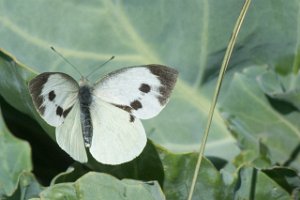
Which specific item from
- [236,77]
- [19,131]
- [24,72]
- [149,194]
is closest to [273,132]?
[236,77]

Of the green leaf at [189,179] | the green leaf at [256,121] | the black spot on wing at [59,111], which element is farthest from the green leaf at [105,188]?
the green leaf at [256,121]

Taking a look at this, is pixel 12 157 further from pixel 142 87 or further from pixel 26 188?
pixel 142 87

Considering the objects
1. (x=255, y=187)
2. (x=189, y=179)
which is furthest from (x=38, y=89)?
(x=255, y=187)

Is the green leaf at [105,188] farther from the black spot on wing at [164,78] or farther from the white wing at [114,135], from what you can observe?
the black spot on wing at [164,78]

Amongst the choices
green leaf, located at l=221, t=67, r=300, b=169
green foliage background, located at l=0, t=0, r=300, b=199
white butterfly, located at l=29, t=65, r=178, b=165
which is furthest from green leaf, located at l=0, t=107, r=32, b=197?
green leaf, located at l=221, t=67, r=300, b=169

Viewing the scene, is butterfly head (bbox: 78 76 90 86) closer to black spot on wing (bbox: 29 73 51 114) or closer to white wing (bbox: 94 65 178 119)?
white wing (bbox: 94 65 178 119)

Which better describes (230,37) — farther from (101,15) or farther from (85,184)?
(85,184)
